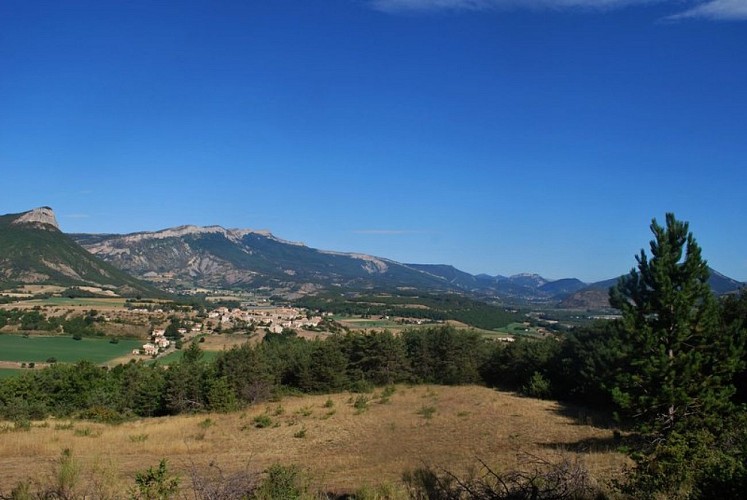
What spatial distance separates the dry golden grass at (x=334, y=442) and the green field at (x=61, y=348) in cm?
4911

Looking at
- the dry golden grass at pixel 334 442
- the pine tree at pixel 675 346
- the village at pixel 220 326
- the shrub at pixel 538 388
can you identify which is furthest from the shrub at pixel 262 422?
the village at pixel 220 326

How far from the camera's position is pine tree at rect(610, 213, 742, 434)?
14.9m

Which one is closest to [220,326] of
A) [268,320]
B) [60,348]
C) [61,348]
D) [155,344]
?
[268,320]

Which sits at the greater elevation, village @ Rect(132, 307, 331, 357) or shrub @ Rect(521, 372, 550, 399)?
shrub @ Rect(521, 372, 550, 399)

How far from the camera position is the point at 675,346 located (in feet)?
50.9

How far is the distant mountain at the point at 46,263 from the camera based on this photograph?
513ft

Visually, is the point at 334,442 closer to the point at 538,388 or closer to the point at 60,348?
the point at 538,388

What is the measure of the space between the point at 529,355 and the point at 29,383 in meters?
36.5

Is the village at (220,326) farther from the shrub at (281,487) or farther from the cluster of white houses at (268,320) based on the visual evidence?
the shrub at (281,487)

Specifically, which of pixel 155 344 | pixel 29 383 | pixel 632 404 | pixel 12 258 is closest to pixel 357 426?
pixel 632 404

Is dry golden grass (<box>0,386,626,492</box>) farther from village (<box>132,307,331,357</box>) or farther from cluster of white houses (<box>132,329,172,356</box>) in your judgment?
village (<box>132,307,331,357</box>)

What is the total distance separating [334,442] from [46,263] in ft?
621

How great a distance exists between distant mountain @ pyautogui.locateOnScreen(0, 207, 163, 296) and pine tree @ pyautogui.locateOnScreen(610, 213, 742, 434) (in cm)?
16225

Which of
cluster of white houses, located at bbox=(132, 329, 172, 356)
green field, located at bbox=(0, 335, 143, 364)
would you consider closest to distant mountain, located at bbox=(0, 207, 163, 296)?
green field, located at bbox=(0, 335, 143, 364)
